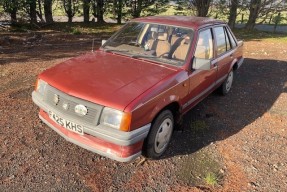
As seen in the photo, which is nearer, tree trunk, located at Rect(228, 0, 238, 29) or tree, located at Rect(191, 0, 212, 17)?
tree, located at Rect(191, 0, 212, 17)

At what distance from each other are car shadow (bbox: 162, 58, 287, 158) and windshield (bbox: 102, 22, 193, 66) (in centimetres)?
119

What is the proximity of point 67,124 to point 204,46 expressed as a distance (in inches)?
95.2

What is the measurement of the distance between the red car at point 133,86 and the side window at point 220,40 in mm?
23

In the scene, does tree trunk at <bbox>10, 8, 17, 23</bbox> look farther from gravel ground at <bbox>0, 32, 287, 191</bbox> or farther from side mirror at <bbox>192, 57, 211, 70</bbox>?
side mirror at <bbox>192, 57, 211, 70</bbox>

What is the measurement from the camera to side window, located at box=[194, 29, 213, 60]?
4.27 metres

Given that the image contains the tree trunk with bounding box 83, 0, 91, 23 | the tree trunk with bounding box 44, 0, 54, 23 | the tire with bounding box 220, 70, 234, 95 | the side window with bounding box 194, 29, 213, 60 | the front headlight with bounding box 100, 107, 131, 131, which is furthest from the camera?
the tree trunk with bounding box 83, 0, 91, 23

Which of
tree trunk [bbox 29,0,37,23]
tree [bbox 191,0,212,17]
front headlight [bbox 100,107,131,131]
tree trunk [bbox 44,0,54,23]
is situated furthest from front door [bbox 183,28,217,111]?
tree [bbox 191,0,212,17]

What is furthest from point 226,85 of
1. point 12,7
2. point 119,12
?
point 119,12

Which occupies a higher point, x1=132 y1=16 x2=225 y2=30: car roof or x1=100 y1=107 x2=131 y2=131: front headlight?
x1=132 y1=16 x2=225 y2=30: car roof

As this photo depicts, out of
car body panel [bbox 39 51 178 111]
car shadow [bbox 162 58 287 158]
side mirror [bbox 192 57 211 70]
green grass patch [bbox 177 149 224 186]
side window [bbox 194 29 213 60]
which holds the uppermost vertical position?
side window [bbox 194 29 213 60]

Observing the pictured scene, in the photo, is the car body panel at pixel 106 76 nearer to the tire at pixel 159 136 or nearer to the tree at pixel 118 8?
the tire at pixel 159 136

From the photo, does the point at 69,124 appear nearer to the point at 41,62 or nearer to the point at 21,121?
the point at 21,121

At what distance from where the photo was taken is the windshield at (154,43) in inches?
162

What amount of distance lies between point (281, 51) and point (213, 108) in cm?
636
